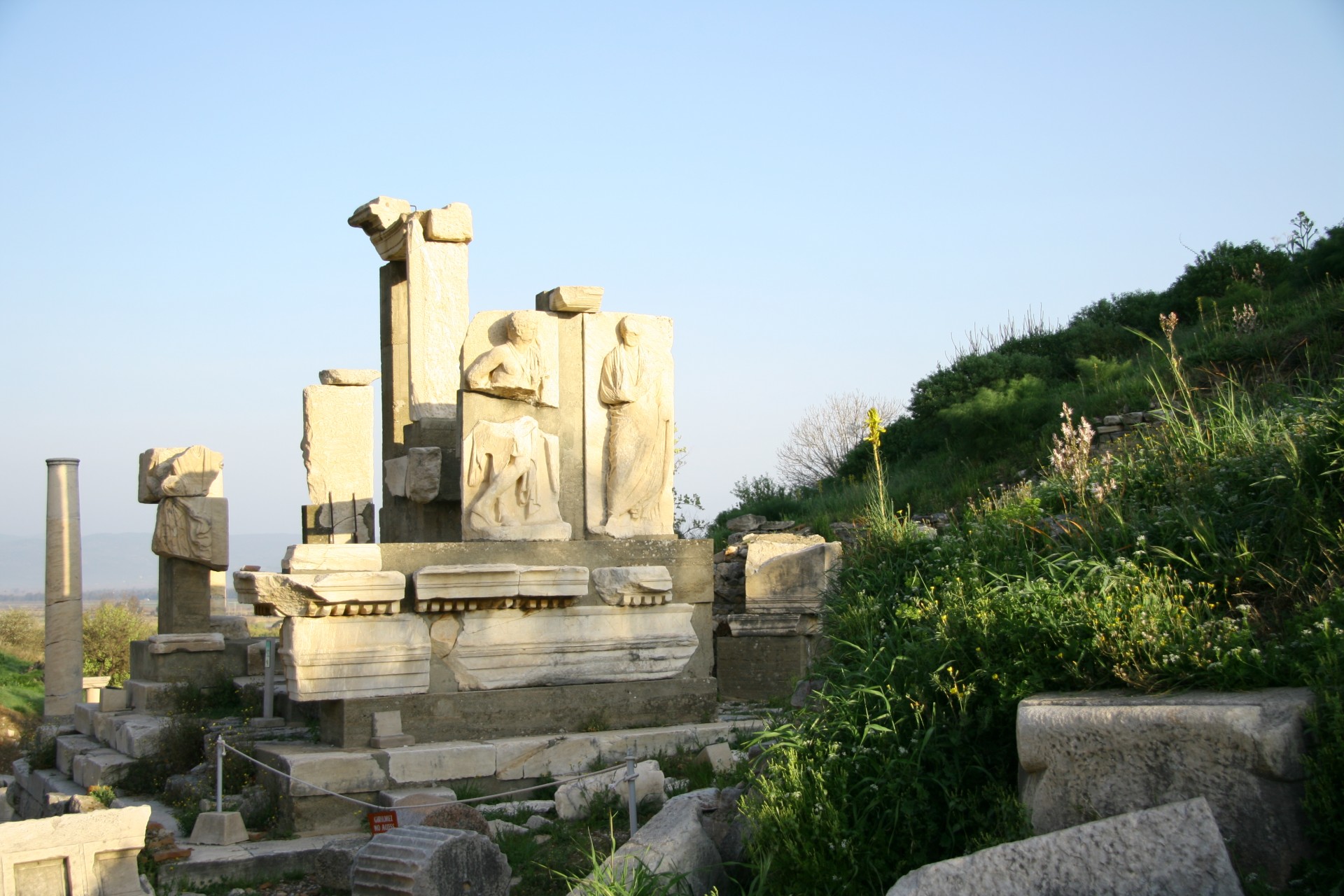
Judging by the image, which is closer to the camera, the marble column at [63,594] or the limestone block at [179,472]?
the limestone block at [179,472]

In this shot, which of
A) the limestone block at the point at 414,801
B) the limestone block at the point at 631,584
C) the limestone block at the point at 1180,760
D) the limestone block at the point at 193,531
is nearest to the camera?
the limestone block at the point at 1180,760

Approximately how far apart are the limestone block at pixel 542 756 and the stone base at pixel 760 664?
318cm

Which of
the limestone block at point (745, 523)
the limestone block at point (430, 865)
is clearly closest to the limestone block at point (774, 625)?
the limestone block at point (745, 523)

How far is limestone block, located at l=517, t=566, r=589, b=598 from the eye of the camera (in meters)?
7.66

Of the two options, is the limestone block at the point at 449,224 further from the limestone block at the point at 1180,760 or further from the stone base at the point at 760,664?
the limestone block at the point at 1180,760

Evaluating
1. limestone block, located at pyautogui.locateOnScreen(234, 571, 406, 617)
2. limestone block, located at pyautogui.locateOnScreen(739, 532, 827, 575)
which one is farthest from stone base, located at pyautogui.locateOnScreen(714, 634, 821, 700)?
limestone block, located at pyautogui.locateOnScreen(234, 571, 406, 617)

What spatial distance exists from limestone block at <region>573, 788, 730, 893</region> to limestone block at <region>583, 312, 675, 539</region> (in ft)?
12.2

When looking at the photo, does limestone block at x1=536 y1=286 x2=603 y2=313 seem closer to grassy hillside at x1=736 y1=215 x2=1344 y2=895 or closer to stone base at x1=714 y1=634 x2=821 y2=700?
grassy hillside at x1=736 y1=215 x2=1344 y2=895

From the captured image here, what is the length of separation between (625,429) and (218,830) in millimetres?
3735

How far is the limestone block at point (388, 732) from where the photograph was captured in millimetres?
7156

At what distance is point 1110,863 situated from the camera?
3451 mm

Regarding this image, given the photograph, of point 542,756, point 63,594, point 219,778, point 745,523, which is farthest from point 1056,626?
point 63,594

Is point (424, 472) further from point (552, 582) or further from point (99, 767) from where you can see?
point (99, 767)

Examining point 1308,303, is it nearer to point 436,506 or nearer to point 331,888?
point 436,506
